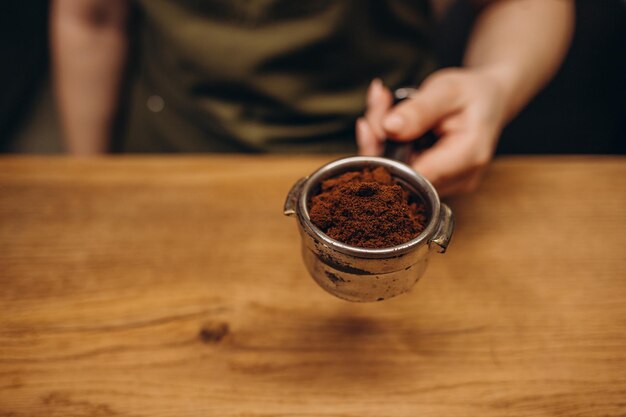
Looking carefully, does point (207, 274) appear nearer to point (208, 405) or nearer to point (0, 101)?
point (208, 405)

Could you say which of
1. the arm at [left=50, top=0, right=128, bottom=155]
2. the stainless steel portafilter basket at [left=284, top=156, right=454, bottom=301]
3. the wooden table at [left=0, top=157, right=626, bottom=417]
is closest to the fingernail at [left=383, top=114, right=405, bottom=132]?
the stainless steel portafilter basket at [left=284, top=156, right=454, bottom=301]

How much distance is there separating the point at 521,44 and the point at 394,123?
1.48ft

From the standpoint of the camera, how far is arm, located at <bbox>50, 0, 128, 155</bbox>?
1.19 metres

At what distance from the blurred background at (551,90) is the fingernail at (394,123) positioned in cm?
103

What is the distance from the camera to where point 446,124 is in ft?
2.68

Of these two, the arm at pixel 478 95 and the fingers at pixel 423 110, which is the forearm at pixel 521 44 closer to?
the arm at pixel 478 95

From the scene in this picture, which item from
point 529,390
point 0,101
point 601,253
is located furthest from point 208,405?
point 0,101

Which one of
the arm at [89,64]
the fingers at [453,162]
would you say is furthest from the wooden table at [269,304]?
the arm at [89,64]

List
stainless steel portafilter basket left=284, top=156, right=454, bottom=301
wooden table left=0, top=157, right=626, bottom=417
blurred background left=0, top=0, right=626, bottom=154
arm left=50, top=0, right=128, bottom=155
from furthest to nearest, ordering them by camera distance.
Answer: blurred background left=0, top=0, right=626, bottom=154
arm left=50, top=0, right=128, bottom=155
wooden table left=0, top=157, right=626, bottom=417
stainless steel portafilter basket left=284, top=156, right=454, bottom=301

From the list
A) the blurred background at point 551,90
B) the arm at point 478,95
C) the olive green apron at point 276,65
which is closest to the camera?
the arm at point 478,95

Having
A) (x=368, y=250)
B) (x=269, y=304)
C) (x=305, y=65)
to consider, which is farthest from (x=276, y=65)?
(x=368, y=250)

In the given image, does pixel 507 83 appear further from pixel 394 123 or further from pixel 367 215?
pixel 367 215

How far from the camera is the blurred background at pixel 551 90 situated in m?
1.51

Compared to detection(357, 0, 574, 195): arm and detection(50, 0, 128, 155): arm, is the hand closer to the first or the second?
detection(357, 0, 574, 195): arm
